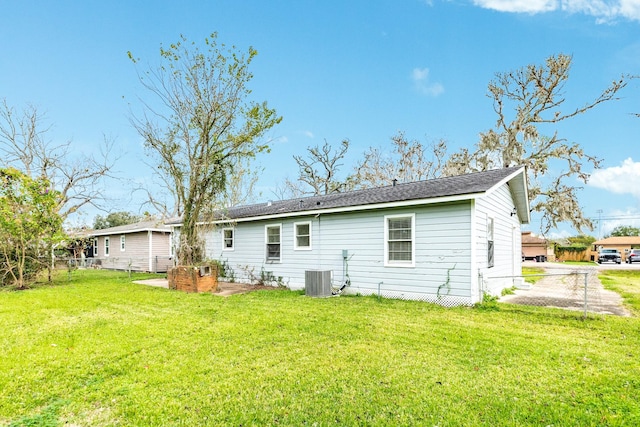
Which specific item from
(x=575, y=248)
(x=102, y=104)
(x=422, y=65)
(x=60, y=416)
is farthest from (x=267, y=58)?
(x=575, y=248)

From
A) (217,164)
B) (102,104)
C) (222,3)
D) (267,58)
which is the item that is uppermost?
(222,3)

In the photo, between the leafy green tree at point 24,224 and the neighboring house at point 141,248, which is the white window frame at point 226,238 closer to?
the leafy green tree at point 24,224

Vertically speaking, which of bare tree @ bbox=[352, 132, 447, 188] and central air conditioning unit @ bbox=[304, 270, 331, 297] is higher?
bare tree @ bbox=[352, 132, 447, 188]

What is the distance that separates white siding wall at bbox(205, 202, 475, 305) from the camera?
27.3 ft

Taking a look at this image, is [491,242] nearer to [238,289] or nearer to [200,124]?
[238,289]

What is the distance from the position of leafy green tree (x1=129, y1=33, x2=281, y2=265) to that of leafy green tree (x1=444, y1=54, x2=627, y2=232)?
1730 centimetres

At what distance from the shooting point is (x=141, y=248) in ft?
72.7

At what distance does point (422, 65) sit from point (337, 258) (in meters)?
14.3

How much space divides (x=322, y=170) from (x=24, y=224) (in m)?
21.4

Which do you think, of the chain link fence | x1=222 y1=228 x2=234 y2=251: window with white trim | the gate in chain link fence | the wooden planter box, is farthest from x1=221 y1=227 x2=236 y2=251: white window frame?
the gate in chain link fence

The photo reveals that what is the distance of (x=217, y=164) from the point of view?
12.4 meters

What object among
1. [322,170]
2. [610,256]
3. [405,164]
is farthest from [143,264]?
[610,256]

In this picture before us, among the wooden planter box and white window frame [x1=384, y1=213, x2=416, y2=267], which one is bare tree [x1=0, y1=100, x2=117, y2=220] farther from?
white window frame [x1=384, y1=213, x2=416, y2=267]

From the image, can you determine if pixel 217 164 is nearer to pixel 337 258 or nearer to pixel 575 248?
pixel 337 258
